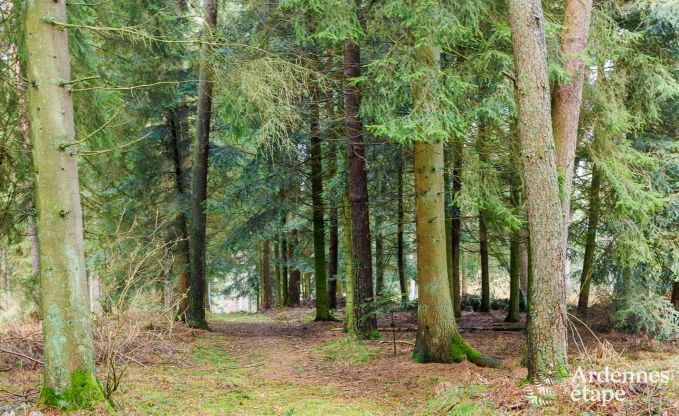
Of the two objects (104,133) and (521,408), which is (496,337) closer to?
(521,408)

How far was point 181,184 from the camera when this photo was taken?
14.0 metres

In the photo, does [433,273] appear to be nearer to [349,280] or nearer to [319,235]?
[349,280]

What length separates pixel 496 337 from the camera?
35.6 ft

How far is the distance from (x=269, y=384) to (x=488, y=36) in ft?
19.9

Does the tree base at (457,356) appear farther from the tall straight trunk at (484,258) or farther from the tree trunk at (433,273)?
the tall straight trunk at (484,258)

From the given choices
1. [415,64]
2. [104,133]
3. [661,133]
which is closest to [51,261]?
[104,133]

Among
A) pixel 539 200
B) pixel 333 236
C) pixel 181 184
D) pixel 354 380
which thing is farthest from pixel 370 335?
pixel 181 184

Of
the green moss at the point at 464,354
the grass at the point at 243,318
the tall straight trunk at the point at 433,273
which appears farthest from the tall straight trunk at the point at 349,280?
the grass at the point at 243,318

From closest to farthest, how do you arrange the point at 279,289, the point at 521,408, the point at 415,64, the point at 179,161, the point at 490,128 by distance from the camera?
the point at 521,408, the point at 415,64, the point at 490,128, the point at 179,161, the point at 279,289

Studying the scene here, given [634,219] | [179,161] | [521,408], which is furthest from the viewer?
[179,161]

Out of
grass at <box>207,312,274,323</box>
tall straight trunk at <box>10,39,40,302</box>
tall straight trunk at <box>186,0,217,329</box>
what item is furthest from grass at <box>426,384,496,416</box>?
grass at <box>207,312,274,323</box>

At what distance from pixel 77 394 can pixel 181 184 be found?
9805 mm

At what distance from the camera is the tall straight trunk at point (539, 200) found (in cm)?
496

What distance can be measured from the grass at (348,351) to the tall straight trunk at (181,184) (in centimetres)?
503
